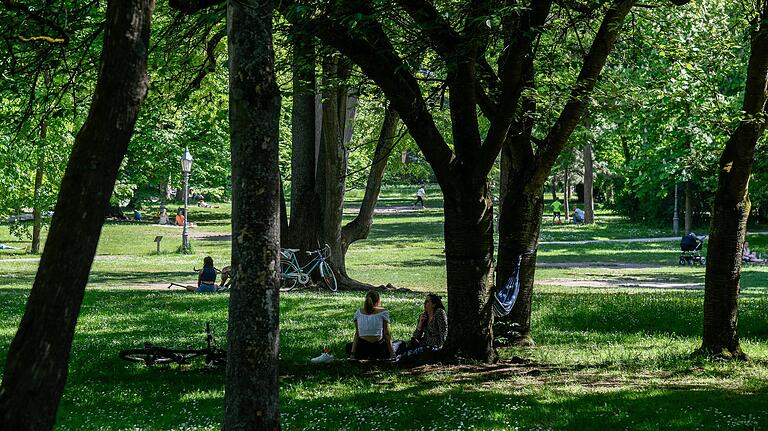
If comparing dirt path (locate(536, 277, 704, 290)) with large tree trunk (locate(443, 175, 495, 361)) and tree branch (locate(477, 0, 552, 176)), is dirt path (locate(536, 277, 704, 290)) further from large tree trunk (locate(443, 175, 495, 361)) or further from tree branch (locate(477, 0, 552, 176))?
tree branch (locate(477, 0, 552, 176))

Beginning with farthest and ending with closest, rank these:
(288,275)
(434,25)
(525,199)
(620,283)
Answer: (620,283) → (288,275) → (525,199) → (434,25)

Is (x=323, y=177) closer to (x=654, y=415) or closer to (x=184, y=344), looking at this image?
(x=184, y=344)

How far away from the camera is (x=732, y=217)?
12383 mm

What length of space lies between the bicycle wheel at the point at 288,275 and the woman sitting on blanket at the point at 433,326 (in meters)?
11.3

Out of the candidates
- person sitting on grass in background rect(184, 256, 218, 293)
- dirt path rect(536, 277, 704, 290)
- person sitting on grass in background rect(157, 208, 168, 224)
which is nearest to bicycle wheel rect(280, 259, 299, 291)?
person sitting on grass in background rect(184, 256, 218, 293)

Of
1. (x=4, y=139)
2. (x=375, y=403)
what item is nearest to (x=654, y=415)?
(x=375, y=403)

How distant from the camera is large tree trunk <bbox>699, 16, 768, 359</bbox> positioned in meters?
12.2

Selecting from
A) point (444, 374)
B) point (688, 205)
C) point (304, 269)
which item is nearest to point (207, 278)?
point (304, 269)

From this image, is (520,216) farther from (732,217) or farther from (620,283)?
(620,283)

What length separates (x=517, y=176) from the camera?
45.8 feet

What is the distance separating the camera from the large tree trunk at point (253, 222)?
7012 mm

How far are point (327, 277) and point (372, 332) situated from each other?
40.1ft

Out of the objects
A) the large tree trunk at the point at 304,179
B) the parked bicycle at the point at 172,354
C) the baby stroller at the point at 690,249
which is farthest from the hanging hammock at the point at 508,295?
the baby stroller at the point at 690,249

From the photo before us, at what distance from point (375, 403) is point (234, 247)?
3.44m
